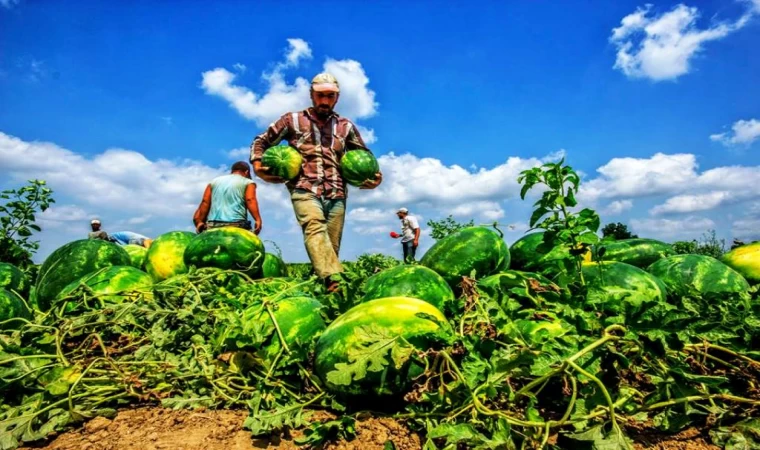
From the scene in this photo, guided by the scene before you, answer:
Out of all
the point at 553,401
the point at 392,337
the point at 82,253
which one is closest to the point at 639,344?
the point at 553,401

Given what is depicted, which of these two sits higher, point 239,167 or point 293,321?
point 239,167

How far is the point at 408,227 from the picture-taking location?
14.5m

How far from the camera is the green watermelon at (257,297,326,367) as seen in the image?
7.49 feet

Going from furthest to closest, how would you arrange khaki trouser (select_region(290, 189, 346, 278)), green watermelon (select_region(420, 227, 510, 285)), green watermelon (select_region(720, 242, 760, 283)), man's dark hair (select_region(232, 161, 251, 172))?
man's dark hair (select_region(232, 161, 251, 172)), khaki trouser (select_region(290, 189, 346, 278)), green watermelon (select_region(720, 242, 760, 283)), green watermelon (select_region(420, 227, 510, 285))

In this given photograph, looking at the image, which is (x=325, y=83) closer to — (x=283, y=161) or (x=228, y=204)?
(x=283, y=161)

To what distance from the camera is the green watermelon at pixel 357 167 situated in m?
5.35

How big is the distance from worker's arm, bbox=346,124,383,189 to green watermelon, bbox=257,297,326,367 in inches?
121

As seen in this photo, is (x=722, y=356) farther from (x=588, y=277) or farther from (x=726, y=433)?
(x=588, y=277)

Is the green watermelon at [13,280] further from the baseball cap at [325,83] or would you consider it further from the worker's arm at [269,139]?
the baseball cap at [325,83]

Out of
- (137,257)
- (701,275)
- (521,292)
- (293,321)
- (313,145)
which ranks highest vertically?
(313,145)

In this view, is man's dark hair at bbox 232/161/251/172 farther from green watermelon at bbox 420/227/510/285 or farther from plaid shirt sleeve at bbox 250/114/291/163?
green watermelon at bbox 420/227/510/285

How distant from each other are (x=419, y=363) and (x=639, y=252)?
3.10 meters

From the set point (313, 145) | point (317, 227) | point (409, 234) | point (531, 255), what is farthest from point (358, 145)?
point (409, 234)

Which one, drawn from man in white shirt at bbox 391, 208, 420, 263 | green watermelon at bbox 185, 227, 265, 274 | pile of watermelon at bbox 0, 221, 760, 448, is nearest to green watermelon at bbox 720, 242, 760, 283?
pile of watermelon at bbox 0, 221, 760, 448
